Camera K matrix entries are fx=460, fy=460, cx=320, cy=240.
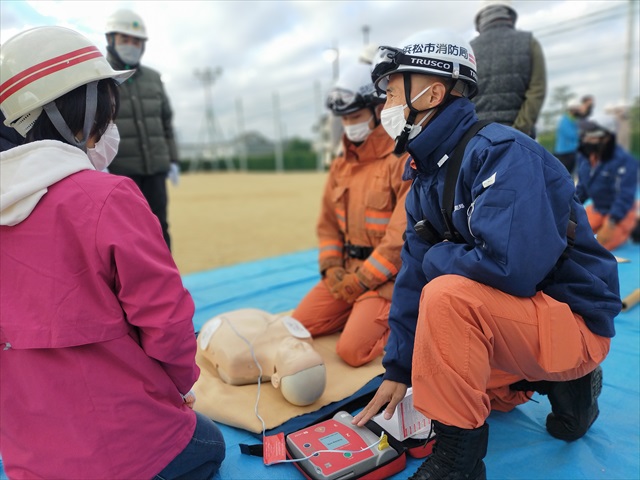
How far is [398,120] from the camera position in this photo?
1.91m

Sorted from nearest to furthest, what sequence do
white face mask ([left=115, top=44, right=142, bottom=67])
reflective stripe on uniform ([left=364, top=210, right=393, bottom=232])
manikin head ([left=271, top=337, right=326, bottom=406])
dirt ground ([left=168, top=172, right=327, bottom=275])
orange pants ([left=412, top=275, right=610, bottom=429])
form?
orange pants ([left=412, top=275, right=610, bottom=429]) < manikin head ([left=271, top=337, right=326, bottom=406]) < reflective stripe on uniform ([left=364, top=210, right=393, bottom=232]) < white face mask ([left=115, top=44, right=142, bottom=67]) < dirt ground ([left=168, top=172, right=327, bottom=275])

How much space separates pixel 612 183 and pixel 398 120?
4.46m

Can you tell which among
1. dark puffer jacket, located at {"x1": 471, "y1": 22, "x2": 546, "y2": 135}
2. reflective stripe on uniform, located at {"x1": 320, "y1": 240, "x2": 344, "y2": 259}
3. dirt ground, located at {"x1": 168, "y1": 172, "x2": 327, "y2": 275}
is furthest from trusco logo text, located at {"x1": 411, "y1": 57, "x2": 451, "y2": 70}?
dirt ground, located at {"x1": 168, "y1": 172, "x2": 327, "y2": 275}

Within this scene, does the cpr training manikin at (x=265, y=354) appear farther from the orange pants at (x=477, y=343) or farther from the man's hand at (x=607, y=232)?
the man's hand at (x=607, y=232)

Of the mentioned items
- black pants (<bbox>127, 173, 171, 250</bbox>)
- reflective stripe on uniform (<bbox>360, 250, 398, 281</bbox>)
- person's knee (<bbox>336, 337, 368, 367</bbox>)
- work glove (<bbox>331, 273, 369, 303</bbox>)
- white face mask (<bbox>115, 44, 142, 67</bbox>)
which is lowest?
person's knee (<bbox>336, 337, 368, 367</bbox>)

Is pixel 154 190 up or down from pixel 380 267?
up

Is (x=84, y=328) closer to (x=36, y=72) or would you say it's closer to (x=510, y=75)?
(x=36, y=72)

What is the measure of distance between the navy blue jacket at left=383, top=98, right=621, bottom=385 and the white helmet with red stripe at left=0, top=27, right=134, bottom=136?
1.19 metres

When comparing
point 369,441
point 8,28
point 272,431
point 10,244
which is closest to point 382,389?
point 369,441

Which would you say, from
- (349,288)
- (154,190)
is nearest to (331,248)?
(349,288)

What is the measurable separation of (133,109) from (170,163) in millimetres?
586

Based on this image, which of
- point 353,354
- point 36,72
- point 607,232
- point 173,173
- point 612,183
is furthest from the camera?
point 612,183

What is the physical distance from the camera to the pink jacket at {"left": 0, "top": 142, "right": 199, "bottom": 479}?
1174mm

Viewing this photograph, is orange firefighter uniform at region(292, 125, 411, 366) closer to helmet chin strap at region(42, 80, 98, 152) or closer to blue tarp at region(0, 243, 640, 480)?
blue tarp at region(0, 243, 640, 480)
